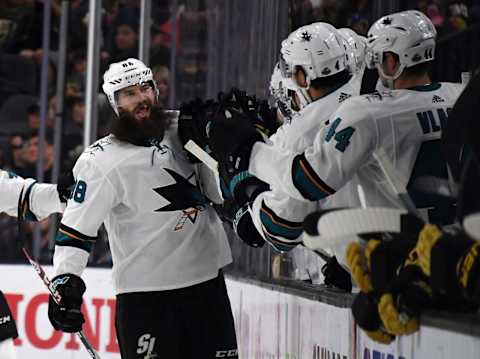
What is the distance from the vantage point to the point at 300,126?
10.7 feet

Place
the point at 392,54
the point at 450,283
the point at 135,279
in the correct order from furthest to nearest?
the point at 135,279, the point at 392,54, the point at 450,283

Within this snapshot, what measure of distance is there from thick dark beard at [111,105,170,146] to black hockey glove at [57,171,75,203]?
420 millimetres

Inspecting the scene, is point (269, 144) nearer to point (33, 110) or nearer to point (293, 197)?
point (293, 197)

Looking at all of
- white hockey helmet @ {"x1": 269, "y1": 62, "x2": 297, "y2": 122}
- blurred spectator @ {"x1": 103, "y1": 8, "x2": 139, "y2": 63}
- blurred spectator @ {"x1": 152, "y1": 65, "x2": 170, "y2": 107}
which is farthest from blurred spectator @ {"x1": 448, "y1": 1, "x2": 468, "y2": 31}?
blurred spectator @ {"x1": 103, "y1": 8, "x2": 139, "y2": 63}

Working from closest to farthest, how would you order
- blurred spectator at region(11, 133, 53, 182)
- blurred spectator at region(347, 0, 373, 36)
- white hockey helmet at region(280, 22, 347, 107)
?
1. white hockey helmet at region(280, 22, 347, 107)
2. blurred spectator at region(347, 0, 373, 36)
3. blurred spectator at region(11, 133, 53, 182)

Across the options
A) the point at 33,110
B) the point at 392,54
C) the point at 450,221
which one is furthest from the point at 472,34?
the point at 33,110

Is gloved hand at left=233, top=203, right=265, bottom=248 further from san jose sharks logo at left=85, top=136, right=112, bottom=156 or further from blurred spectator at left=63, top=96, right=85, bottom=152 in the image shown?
blurred spectator at left=63, top=96, right=85, bottom=152

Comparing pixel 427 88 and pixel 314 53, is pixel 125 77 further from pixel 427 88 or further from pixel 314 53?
pixel 427 88

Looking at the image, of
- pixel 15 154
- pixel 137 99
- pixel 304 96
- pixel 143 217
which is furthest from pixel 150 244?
pixel 15 154

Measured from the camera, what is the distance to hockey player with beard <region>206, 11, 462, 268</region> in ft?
9.36

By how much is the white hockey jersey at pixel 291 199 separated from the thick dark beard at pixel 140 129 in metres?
0.58

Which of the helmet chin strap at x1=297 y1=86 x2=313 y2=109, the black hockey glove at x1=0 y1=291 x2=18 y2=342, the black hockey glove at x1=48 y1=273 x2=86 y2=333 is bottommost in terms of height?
the black hockey glove at x1=0 y1=291 x2=18 y2=342

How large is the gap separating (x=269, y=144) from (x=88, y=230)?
0.87m

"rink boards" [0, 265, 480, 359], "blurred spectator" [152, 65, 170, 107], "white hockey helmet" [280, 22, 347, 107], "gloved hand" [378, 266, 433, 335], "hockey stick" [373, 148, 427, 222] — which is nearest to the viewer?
"gloved hand" [378, 266, 433, 335]
